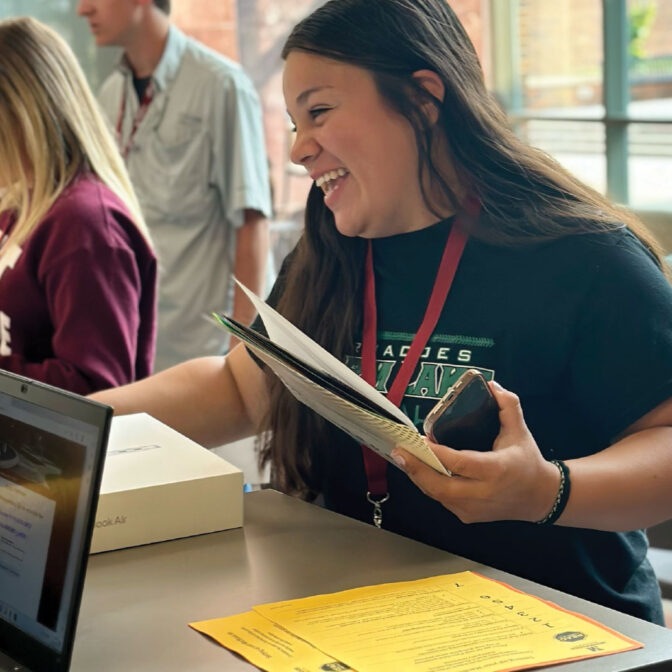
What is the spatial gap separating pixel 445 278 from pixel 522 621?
0.58 meters

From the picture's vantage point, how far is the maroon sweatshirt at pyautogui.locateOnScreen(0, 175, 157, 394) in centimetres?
205

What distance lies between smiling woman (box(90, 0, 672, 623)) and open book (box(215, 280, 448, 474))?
21 centimetres

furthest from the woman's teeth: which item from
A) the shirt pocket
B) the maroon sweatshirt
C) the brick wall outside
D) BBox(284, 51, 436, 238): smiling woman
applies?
the brick wall outside

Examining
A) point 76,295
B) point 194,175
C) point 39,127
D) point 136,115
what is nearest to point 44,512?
point 76,295

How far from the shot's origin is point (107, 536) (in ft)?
4.27

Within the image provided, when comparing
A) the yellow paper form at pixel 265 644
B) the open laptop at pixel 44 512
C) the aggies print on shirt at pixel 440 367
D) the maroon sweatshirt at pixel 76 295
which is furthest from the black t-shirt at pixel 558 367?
the maroon sweatshirt at pixel 76 295

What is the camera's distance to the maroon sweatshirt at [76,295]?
6.72 ft

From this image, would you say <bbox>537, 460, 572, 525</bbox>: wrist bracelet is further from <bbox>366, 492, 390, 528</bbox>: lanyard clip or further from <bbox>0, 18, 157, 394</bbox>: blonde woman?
<bbox>0, 18, 157, 394</bbox>: blonde woman

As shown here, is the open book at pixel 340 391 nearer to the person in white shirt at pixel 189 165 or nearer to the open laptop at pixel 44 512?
the open laptop at pixel 44 512

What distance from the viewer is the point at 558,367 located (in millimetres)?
1447

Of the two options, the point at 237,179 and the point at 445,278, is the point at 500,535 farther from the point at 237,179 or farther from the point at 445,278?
the point at 237,179

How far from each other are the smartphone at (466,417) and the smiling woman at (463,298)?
9 centimetres

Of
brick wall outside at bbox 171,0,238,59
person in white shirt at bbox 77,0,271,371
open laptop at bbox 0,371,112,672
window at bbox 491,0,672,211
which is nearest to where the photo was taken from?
open laptop at bbox 0,371,112,672

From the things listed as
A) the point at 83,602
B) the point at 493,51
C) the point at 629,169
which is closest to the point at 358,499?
the point at 83,602
